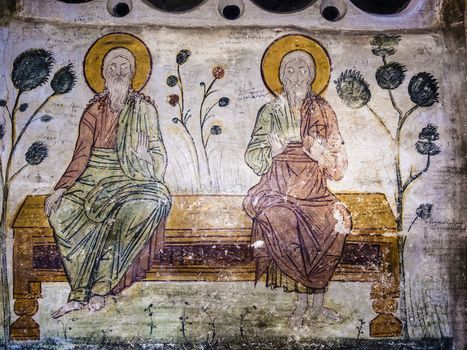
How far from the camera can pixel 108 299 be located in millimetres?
6387

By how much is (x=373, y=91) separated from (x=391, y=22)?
2.35ft

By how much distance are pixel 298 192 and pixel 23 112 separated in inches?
105

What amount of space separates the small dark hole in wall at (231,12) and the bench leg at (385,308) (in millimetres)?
2867

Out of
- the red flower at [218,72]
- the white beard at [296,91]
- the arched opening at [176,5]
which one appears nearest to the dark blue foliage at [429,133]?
the white beard at [296,91]

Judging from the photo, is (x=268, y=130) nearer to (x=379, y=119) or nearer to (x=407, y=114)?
(x=379, y=119)

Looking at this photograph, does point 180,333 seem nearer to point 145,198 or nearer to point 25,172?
point 145,198

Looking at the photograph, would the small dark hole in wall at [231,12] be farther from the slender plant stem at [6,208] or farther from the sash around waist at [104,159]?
the slender plant stem at [6,208]

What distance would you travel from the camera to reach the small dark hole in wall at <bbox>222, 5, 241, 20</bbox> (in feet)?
22.7

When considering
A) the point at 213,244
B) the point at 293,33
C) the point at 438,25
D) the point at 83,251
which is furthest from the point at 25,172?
the point at 438,25

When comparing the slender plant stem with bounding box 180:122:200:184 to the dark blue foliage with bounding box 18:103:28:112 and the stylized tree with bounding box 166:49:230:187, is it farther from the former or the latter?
the dark blue foliage with bounding box 18:103:28:112

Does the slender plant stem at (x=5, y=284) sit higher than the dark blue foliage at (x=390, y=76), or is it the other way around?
the dark blue foliage at (x=390, y=76)

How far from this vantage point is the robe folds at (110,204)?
6.42 metres

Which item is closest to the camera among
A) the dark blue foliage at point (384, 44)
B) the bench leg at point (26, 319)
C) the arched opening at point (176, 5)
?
the bench leg at point (26, 319)

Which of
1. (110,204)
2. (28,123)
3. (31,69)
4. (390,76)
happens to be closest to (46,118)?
(28,123)
